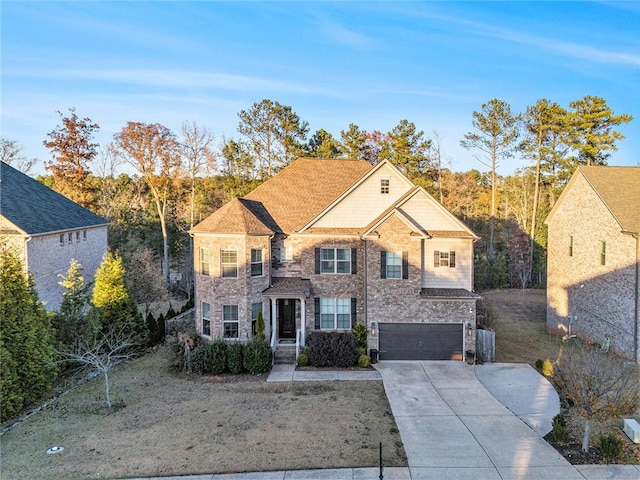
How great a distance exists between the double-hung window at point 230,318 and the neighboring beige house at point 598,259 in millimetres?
16977

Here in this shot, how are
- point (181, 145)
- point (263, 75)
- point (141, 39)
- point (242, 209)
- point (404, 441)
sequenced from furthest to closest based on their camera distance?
point (181, 145) < point (263, 75) < point (242, 209) < point (141, 39) < point (404, 441)

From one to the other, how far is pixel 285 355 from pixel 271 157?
24082 mm

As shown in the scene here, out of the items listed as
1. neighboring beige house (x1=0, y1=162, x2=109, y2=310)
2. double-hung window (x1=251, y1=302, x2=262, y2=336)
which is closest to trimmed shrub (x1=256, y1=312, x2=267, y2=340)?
double-hung window (x1=251, y1=302, x2=262, y2=336)

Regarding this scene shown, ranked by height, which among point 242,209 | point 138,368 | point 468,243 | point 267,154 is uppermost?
point 267,154

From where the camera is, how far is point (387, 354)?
17.4 meters

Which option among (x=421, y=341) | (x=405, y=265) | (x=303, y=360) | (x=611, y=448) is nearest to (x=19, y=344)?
(x=303, y=360)

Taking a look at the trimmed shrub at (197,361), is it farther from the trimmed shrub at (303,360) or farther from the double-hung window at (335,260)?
the double-hung window at (335,260)

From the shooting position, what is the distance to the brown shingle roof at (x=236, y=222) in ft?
56.9

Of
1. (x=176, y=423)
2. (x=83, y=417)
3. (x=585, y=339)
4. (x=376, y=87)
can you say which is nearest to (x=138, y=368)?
(x=83, y=417)

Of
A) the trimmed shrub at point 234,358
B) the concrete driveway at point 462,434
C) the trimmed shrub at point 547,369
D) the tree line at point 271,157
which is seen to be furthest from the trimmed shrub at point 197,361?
the tree line at point 271,157

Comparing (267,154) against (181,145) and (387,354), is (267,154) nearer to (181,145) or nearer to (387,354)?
(181,145)

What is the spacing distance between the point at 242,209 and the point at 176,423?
31.8ft

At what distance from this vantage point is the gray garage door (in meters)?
17.2

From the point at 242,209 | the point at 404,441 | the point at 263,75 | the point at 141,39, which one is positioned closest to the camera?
the point at 404,441
